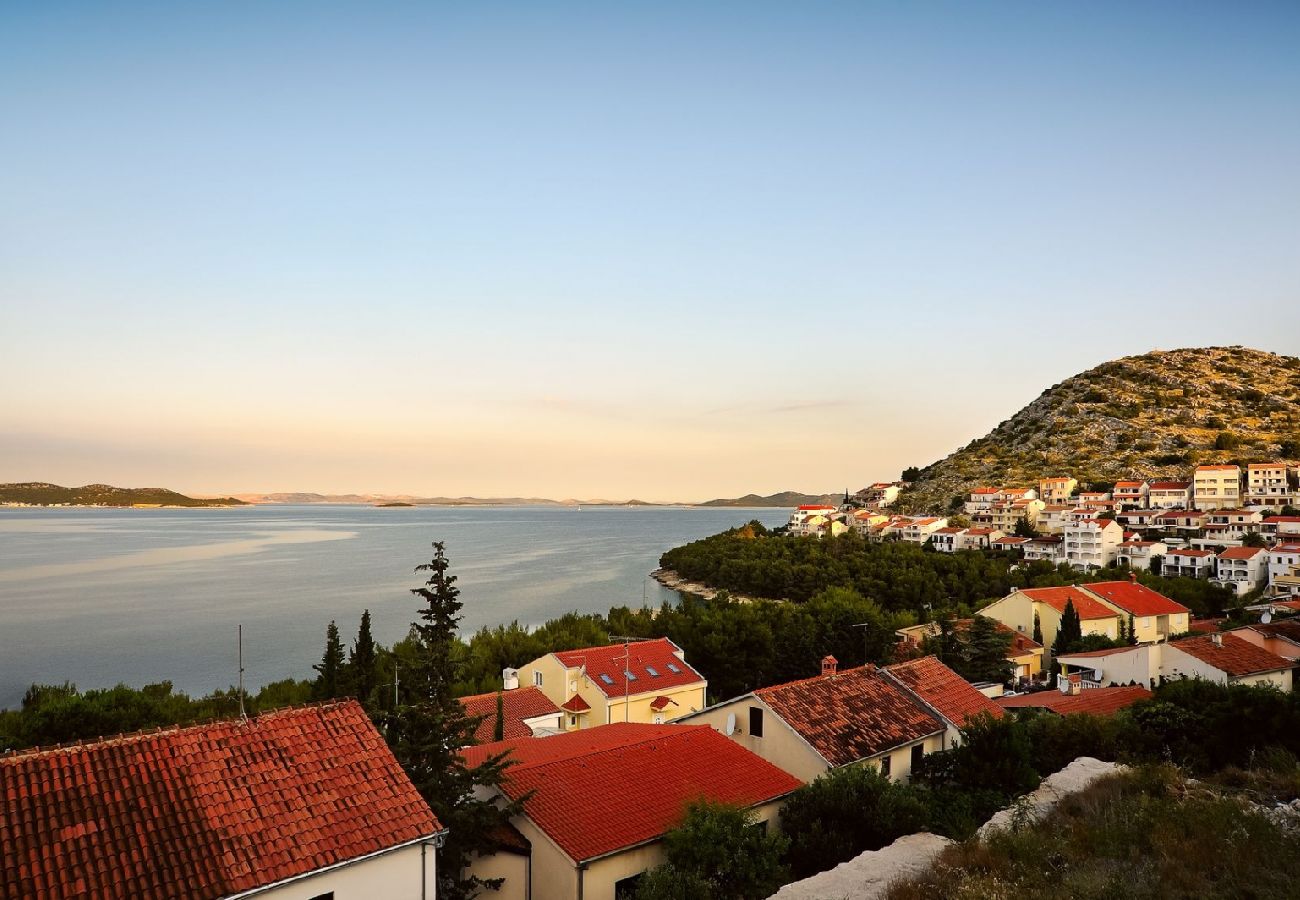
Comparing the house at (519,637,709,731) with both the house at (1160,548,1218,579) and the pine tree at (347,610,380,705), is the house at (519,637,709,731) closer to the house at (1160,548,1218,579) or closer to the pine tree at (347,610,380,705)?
the pine tree at (347,610,380,705)

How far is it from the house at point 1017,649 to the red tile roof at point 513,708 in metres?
17.8

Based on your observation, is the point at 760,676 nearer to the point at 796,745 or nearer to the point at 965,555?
the point at 796,745

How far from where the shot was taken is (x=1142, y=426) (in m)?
125

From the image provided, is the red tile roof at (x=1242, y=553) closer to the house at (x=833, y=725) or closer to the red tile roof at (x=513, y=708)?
the house at (x=833, y=725)

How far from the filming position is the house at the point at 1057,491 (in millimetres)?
102000

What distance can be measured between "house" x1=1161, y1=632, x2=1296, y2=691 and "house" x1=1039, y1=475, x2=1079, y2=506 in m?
82.9

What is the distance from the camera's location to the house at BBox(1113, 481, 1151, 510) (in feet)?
306

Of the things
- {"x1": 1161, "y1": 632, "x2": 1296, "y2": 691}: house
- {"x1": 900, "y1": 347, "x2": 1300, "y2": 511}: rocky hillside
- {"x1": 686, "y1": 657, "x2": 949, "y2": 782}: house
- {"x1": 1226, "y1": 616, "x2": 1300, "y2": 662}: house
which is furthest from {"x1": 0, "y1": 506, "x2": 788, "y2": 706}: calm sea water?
{"x1": 900, "y1": 347, "x2": 1300, "y2": 511}: rocky hillside

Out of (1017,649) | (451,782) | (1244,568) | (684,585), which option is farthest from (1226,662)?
(684,585)

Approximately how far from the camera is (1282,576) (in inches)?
2074

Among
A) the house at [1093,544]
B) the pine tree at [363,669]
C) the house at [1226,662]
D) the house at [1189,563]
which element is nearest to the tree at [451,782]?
the pine tree at [363,669]

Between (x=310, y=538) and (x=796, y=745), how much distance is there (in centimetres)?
15853

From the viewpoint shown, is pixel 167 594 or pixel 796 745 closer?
pixel 796 745

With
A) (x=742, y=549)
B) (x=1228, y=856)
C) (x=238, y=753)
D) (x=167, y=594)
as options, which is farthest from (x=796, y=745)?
(x=167, y=594)
